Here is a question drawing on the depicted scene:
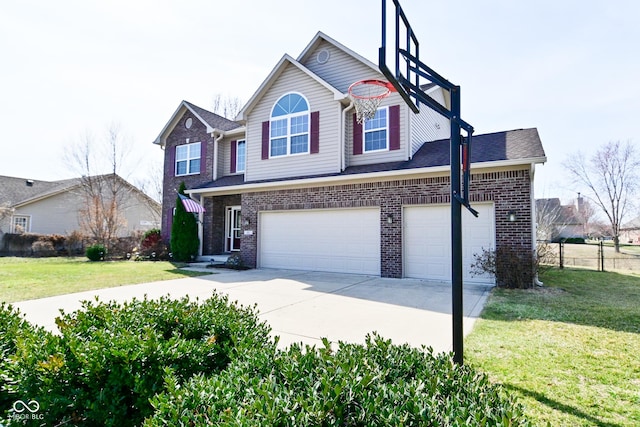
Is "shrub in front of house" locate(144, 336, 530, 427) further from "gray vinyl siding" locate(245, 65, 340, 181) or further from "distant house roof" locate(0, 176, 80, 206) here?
"distant house roof" locate(0, 176, 80, 206)

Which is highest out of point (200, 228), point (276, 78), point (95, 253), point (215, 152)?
point (276, 78)

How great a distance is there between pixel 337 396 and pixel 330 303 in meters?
5.34

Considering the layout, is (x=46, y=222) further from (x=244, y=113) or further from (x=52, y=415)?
(x=52, y=415)

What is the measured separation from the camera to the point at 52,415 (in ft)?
7.61

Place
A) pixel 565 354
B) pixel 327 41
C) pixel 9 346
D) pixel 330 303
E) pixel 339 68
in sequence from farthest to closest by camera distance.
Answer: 1. pixel 327 41
2. pixel 339 68
3. pixel 330 303
4. pixel 565 354
5. pixel 9 346

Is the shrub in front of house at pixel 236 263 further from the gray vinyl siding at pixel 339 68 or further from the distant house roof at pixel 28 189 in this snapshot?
the distant house roof at pixel 28 189

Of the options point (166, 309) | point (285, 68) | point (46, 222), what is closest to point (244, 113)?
point (285, 68)

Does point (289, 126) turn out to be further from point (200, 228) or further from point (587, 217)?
point (587, 217)

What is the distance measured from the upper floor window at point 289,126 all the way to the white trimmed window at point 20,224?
21.7 m

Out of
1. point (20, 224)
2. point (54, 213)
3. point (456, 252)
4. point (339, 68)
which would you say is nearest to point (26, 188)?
point (54, 213)

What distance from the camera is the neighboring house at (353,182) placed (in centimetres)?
940

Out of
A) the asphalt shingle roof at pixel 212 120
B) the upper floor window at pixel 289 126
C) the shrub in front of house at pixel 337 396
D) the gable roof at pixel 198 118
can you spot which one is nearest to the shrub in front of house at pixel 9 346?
the shrub in front of house at pixel 337 396

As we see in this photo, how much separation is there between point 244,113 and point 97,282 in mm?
8426

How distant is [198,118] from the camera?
17.4 metres
